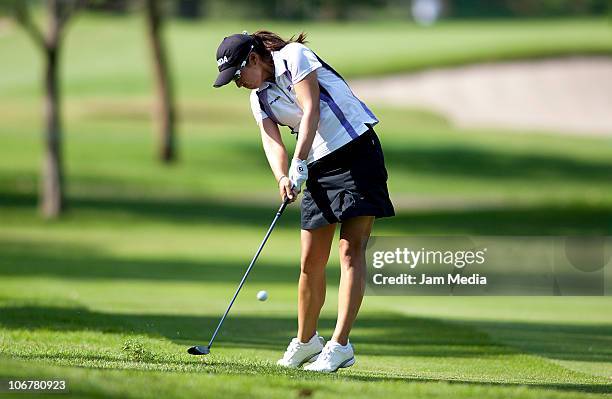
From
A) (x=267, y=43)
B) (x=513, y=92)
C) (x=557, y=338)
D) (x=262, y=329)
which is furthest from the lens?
(x=513, y=92)

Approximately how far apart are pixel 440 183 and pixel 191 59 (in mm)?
19614

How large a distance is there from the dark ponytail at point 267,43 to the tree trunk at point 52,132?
19129 millimetres

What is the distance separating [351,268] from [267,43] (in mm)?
1491

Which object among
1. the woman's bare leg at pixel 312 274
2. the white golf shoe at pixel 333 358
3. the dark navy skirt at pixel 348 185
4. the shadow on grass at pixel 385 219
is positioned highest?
the dark navy skirt at pixel 348 185

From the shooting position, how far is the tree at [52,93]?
2697 centimetres

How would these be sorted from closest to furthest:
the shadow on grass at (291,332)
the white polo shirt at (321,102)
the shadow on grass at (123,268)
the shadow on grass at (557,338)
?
the white polo shirt at (321,102) → the shadow on grass at (291,332) → the shadow on grass at (557,338) → the shadow on grass at (123,268)

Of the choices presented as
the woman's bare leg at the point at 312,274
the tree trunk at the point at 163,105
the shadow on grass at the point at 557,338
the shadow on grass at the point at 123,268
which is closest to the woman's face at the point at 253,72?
the woman's bare leg at the point at 312,274

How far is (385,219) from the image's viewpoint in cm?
2933

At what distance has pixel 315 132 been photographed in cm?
811

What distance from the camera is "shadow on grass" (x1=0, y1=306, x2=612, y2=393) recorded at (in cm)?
995

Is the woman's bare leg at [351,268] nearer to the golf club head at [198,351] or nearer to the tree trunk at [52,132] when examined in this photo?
the golf club head at [198,351]

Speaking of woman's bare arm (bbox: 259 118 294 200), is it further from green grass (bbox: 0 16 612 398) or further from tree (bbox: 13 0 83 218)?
tree (bbox: 13 0 83 218)

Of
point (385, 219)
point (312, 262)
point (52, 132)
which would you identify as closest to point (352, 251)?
point (312, 262)

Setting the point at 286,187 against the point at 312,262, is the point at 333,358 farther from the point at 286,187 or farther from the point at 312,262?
the point at 286,187
